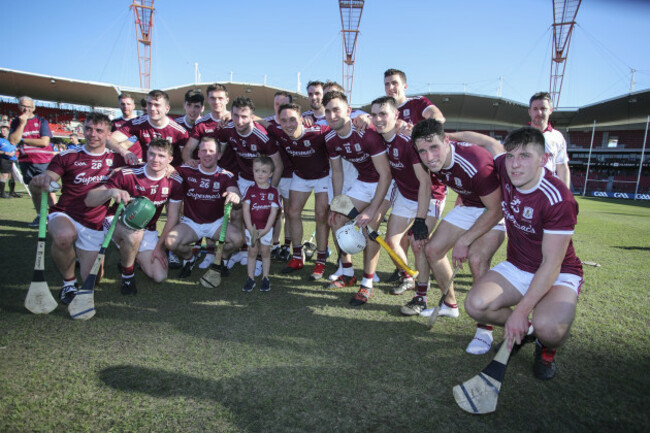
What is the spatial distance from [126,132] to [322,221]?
304 cm

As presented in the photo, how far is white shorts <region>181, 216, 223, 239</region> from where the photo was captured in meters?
4.77

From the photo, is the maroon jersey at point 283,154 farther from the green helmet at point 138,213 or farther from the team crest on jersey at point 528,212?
the team crest on jersey at point 528,212

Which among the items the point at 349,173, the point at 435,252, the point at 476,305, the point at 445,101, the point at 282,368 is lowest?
the point at 282,368

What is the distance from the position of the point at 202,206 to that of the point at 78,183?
1.37m

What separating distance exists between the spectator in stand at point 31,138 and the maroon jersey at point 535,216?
713 centimetres

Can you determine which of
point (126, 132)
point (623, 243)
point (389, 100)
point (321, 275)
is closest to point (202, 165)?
point (126, 132)

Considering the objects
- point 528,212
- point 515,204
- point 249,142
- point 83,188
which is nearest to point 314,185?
point 249,142

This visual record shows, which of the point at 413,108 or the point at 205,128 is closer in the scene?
the point at 413,108

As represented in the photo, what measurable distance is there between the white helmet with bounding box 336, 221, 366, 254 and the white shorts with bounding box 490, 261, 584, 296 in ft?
4.41

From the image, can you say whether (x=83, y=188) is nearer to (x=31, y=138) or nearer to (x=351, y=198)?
Result: (x=351, y=198)

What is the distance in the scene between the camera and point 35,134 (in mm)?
6973

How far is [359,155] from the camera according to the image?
14.1 feet

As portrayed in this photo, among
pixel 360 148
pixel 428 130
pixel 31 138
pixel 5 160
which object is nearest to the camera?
pixel 428 130

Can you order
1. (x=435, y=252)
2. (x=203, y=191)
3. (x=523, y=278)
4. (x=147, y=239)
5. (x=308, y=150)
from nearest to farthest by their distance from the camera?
1. (x=523, y=278)
2. (x=435, y=252)
3. (x=147, y=239)
4. (x=203, y=191)
5. (x=308, y=150)
